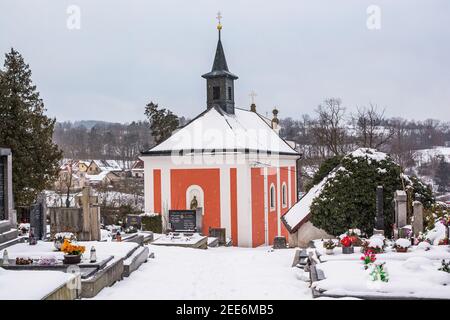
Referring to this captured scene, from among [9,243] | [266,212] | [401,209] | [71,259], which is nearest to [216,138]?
[266,212]

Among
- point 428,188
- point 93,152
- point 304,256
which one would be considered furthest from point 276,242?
point 93,152

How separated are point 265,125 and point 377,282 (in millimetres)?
26508

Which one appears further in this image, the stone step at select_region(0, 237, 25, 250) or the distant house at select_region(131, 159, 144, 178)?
the distant house at select_region(131, 159, 144, 178)

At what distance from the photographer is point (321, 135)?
38.3m

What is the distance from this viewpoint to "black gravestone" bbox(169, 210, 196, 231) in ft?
75.5

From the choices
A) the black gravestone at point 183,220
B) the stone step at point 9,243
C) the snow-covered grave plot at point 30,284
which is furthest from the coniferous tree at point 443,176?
the snow-covered grave plot at point 30,284

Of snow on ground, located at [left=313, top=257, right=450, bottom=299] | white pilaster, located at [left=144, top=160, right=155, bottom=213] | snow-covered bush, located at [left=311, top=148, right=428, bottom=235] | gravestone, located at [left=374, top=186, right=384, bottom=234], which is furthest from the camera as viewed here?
white pilaster, located at [left=144, top=160, right=155, bottom=213]

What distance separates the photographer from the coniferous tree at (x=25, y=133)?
26.6 m

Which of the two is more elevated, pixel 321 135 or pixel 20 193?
pixel 321 135

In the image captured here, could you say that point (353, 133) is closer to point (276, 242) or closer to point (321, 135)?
point (321, 135)

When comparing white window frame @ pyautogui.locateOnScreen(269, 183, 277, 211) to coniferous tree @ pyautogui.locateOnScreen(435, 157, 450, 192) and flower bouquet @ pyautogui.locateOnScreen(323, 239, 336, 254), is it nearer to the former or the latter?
coniferous tree @ pyautogui.locateOnScreen(435, 157, 450, 192)

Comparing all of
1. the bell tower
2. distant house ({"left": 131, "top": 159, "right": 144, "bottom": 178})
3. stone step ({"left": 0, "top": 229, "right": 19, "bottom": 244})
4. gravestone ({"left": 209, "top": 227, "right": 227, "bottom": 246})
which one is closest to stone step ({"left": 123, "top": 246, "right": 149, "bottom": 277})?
stone step ({"left": 0, "top": 229, "right": 19, "bottom": 244})

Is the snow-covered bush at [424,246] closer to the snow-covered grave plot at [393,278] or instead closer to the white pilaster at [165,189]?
the snow-covered grave plot at [393,278]

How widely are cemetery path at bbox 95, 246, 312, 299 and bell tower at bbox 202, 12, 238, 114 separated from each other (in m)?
15.2
